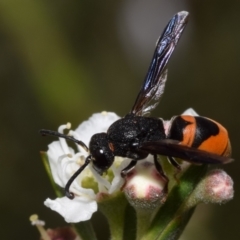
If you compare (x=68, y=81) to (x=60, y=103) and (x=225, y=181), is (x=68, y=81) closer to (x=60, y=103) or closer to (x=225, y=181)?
(x=60, y=103)

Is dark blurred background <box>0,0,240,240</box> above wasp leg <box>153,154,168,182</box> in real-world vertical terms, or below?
below

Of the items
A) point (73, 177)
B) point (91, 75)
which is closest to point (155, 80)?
point (73, 177)

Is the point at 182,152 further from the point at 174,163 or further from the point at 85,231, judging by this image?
the point at 85,231

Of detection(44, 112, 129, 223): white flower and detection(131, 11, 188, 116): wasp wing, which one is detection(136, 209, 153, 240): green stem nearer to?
detection(44, 112, 129, 223): white flower

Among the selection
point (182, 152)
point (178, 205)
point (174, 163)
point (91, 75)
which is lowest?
point (91, 75)

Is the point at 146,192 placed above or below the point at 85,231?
above

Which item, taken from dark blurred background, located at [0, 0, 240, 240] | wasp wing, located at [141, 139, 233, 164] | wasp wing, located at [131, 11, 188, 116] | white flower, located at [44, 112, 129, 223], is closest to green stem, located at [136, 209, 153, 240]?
white flower, located at [44, 112, 129, 223]
